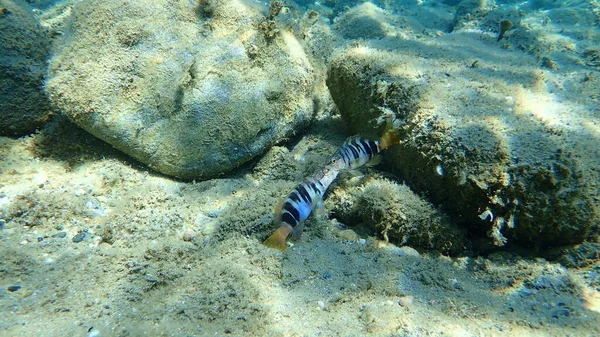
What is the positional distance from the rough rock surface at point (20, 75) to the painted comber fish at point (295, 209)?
321 cm

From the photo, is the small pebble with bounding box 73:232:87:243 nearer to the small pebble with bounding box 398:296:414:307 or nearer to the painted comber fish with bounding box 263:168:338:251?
the painted comber fish with bounding box 263:168:338:251

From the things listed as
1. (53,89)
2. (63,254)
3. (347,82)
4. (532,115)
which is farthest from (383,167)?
(53,89)

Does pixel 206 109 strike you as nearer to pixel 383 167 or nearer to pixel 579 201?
pixel 383 167

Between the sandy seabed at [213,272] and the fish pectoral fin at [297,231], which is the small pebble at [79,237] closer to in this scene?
the sandy seabed at [213,272]

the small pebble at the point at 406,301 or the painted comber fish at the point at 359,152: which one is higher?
the painted comber fish at the point at 359,152

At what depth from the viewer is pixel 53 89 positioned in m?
3.51

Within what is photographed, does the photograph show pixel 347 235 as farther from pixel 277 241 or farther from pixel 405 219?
pixel 277 241

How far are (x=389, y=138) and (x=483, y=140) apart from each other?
89 cm

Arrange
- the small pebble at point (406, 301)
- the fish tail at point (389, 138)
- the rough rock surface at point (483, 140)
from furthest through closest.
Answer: the fish tail at point (389, 138) < the rough rock surface at point (483, 140) < the small pebble at point (406, 301)

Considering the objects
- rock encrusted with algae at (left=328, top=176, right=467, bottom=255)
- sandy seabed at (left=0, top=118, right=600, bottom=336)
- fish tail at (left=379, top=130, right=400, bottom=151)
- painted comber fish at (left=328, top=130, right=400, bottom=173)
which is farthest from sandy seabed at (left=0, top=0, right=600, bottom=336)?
fish tail at (left=379, top=130, right=400, bottom=151)

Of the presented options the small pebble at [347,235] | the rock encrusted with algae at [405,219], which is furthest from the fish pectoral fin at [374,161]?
the small pebble at [347,235]

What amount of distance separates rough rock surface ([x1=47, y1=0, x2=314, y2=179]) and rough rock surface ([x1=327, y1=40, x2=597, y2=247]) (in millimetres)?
1157

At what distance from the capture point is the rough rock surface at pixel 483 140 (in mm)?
2539

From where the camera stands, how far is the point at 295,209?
2803 millimetres
